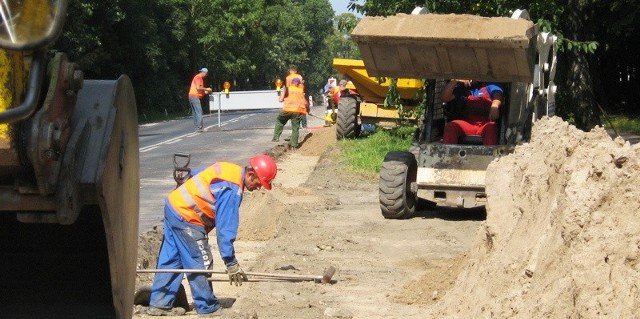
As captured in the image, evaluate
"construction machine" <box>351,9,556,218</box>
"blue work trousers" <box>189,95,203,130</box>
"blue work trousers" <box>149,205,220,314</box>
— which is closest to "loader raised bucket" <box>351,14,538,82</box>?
"construction machine" <box>351,9,556,218</box>

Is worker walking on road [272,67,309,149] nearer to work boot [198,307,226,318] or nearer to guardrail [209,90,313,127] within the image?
guardrail [209,90,313,127]

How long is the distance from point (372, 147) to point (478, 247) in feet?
47.6

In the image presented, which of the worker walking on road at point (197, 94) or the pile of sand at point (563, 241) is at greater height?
the pile of sand at point (563, 241)

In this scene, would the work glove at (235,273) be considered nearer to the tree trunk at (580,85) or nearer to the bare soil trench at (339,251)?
the bare soil trench at (339,251)

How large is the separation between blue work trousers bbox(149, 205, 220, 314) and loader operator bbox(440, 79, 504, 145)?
5.52 m

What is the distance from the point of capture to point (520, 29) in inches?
480

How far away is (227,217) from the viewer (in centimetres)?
812

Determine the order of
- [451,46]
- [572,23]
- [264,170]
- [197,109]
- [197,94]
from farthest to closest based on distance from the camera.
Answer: [197,109]
[197,94]
[572,23]
[451,46]
[264,170]

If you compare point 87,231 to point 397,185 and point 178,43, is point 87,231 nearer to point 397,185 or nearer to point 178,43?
point 397,185

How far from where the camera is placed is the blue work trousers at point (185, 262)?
8398mm

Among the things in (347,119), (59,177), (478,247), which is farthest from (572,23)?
(59,177)

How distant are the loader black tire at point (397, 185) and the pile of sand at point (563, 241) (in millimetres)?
4753

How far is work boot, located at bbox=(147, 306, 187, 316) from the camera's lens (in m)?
8.41

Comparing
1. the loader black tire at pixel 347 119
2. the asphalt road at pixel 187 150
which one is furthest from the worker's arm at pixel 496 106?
the loader black tire at pixel 347 119
